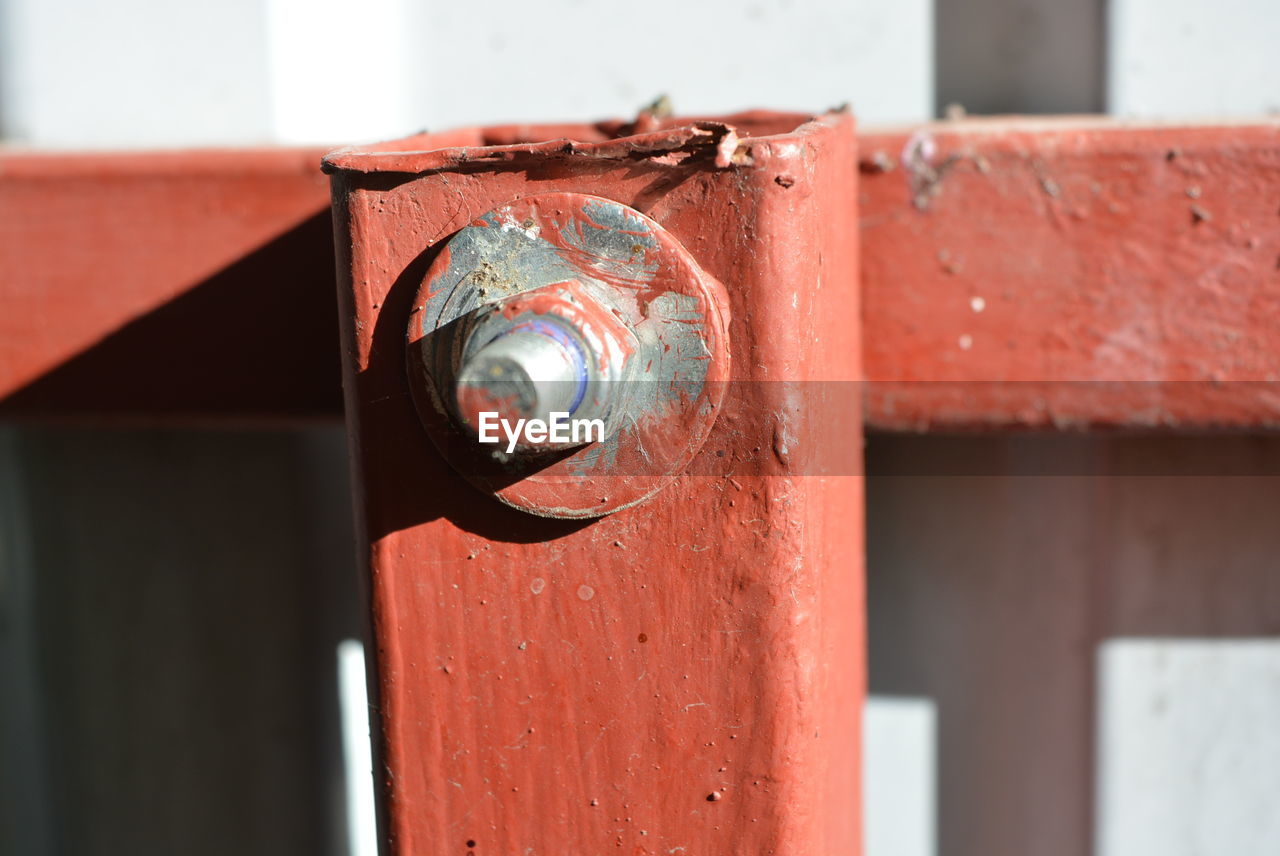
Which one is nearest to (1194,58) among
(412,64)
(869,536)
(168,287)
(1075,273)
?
(1075,273)

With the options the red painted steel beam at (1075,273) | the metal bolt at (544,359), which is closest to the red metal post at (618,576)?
the metal bolt at (544,359)

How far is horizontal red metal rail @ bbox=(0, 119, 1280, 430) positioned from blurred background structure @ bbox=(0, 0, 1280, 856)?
1.8 inches

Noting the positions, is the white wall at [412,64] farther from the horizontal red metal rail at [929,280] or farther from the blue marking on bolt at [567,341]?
the blue marking on bolt at [567,341]

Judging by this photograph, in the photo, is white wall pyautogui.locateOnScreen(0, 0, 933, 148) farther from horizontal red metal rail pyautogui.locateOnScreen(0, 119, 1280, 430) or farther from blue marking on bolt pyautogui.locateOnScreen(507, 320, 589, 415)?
blue marking on bolt pyautogui.locateOnScreen(507, 320, 589, 415)

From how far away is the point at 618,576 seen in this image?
430 mm

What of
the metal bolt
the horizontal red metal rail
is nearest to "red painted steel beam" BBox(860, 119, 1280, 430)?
the horizontal red metal rail

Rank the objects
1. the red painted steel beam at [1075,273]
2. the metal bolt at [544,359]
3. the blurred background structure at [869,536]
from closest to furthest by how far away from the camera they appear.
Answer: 1. the metal bolt at [544,359]
2. the red painted steel beam at [1075,273]
3. the blurred background structure at [869,536]

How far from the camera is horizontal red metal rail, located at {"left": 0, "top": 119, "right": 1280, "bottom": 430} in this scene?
1.95ft

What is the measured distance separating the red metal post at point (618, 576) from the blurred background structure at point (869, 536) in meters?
0.25

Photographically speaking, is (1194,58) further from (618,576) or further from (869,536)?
(618,576)

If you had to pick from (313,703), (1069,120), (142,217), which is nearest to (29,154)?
Result: (142,217)

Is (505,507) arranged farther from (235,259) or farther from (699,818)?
(235,259)

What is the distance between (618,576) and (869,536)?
0.37 metres

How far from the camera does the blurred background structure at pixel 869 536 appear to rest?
73cm
